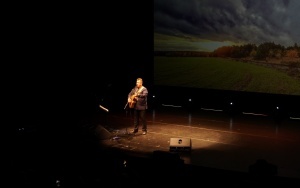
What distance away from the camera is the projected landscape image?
429 inches

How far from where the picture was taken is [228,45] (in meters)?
12.0

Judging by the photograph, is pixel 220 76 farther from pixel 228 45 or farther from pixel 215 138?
pixel 215 138

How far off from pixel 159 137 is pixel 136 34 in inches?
194

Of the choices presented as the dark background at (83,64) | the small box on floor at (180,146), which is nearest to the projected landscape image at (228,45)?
the dark background at (83,64)

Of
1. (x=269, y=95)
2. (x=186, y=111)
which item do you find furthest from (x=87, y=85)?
(x=269, y=95)

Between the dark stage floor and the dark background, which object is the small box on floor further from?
the dark background

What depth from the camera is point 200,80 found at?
12.9m

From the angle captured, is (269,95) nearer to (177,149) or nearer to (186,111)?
(186,111)

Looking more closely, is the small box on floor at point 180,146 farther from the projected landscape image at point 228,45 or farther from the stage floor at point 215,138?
the projected landscape image at point 228,45

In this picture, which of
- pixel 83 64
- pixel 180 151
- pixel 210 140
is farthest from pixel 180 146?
pixel 83 64

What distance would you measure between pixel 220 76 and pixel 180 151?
4744 mm

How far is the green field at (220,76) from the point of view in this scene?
37.5ft

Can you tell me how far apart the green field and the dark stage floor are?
3.03 feet

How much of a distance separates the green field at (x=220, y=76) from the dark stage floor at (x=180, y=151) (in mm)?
924
